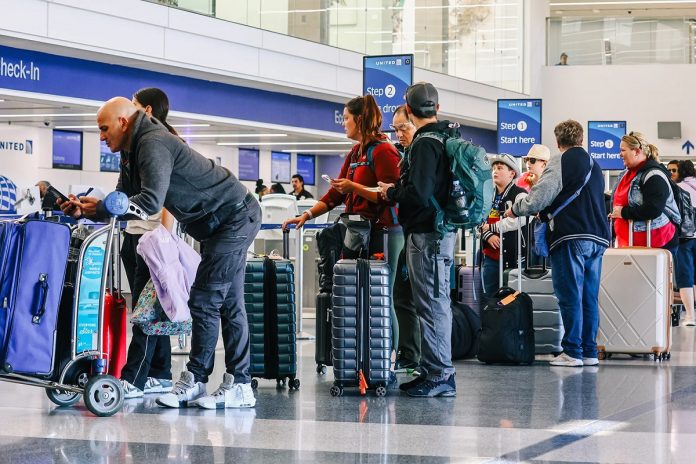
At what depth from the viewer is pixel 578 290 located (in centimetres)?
789

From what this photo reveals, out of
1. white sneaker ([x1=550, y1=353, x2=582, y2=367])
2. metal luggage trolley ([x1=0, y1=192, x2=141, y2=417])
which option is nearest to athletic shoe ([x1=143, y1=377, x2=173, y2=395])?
metal luggage trolley ([x1=0, y1=192, x2=141, y2=417])

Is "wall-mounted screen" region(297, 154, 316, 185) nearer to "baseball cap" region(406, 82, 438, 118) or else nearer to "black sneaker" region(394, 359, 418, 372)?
"black sneaker" region(394, 359, 418, 372)

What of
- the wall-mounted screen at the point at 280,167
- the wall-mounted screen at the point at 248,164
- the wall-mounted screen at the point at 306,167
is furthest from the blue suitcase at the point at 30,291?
the wall-mounted screen at the point at 306,167

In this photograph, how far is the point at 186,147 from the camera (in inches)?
208

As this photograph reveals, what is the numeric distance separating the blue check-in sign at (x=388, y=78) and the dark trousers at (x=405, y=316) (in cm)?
404

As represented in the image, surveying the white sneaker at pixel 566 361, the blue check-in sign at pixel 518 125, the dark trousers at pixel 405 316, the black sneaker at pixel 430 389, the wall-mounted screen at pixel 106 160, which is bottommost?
the white sneaker at pixel 566 361

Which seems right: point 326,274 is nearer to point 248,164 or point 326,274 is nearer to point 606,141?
point 606,141

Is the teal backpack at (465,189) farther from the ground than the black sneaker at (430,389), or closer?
farther from the ground

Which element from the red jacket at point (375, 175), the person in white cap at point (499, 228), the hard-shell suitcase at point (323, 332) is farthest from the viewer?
the person in white cap at point (499, 228)

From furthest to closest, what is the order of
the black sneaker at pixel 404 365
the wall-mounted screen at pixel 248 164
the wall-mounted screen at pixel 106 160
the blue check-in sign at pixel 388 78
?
the wall-mounted screen at pixel 248 164 < the wall-mounted screen at pixel 106 160 < the blue check-in sign at pixel 388 78 < the black sneaker at pixel 404 365

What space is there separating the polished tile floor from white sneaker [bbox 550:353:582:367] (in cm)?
100

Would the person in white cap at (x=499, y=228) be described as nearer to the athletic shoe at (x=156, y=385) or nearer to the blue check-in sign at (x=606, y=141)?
the athletic shoe at (x=156, y=385)

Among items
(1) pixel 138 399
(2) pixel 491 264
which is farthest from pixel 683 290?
(1) pixel 138 399

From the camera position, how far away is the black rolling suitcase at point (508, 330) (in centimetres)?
788
